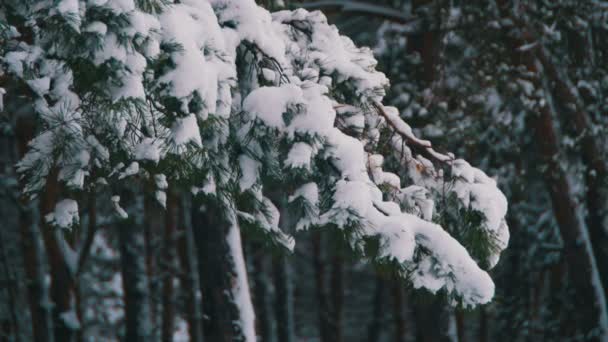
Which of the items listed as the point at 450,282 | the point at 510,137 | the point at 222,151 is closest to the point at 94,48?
the point at 222,151

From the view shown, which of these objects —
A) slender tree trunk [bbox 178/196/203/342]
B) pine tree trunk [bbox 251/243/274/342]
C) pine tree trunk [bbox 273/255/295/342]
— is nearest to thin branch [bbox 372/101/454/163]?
slender tree trunk [bbox 178/196/203/342]

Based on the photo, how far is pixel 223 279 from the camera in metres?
6.50

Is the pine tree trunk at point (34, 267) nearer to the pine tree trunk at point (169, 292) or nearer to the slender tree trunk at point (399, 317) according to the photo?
the pine tree trunk at point (169, 292)

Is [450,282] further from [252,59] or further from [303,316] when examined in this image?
[303,316]

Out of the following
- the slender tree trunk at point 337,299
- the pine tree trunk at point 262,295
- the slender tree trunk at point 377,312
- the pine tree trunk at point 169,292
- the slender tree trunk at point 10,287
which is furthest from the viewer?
the slender tree trunk at point 377,312

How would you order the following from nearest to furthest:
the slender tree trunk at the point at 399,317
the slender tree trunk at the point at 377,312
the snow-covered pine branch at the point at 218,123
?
1. the snow-covered pine branch at the point at 218,123
2. the slender tree trunk at the point at 399,317
3. the slender tree trunk at the point at 377,312

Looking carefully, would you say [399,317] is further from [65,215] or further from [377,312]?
[65,215]

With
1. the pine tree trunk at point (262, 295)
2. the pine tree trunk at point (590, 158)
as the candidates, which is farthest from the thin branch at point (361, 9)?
the pine tree trunk at point (262, 295)

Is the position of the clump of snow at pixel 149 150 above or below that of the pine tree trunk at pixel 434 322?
above

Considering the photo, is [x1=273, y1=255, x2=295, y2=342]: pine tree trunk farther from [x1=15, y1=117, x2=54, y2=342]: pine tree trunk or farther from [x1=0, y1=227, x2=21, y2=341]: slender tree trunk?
[x1=0, y1=227, x2=21, y2=341]: slender tree trunk

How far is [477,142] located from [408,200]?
5719mm

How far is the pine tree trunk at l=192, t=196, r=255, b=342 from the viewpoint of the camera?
21.1 ft

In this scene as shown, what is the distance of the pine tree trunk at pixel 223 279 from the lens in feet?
21.1

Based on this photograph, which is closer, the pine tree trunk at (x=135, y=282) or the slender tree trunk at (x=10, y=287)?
the pine tree trunk at (x=135, y=282)
